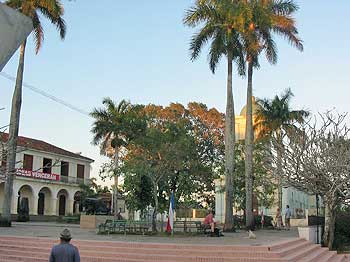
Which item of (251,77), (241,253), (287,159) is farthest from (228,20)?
(241,253)

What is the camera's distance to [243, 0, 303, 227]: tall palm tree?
27.4 metres

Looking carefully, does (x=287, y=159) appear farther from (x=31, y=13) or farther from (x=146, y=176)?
(x=31, y=13)

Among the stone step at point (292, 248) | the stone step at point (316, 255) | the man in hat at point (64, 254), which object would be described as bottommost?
the stone step at point (316, 255)

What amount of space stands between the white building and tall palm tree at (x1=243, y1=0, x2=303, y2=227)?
84.8 feet

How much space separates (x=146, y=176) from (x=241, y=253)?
1022cm

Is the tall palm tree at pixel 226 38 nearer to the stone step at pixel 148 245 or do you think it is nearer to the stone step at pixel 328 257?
the stone step at pixel 328 257

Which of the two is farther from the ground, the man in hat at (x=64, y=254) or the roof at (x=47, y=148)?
the roof at (x=47, y=148)

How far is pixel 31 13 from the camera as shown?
2708 centimetres

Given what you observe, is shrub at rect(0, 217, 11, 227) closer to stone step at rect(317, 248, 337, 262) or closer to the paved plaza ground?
the paved plaza ground

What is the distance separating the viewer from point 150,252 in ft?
48.3

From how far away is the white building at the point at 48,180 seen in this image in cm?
5059

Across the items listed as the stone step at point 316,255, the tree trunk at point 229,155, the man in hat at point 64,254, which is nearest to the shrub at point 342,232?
the stone step at point 316,255

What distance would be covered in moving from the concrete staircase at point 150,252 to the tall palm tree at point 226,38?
9.94 meters

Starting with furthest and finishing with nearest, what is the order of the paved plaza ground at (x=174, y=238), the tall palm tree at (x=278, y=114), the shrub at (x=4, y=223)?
the tall palm tree at (x=278, y=114) < the shrub at (x=4, y=223) < the paved plaza ground at (x=174, y=238)
